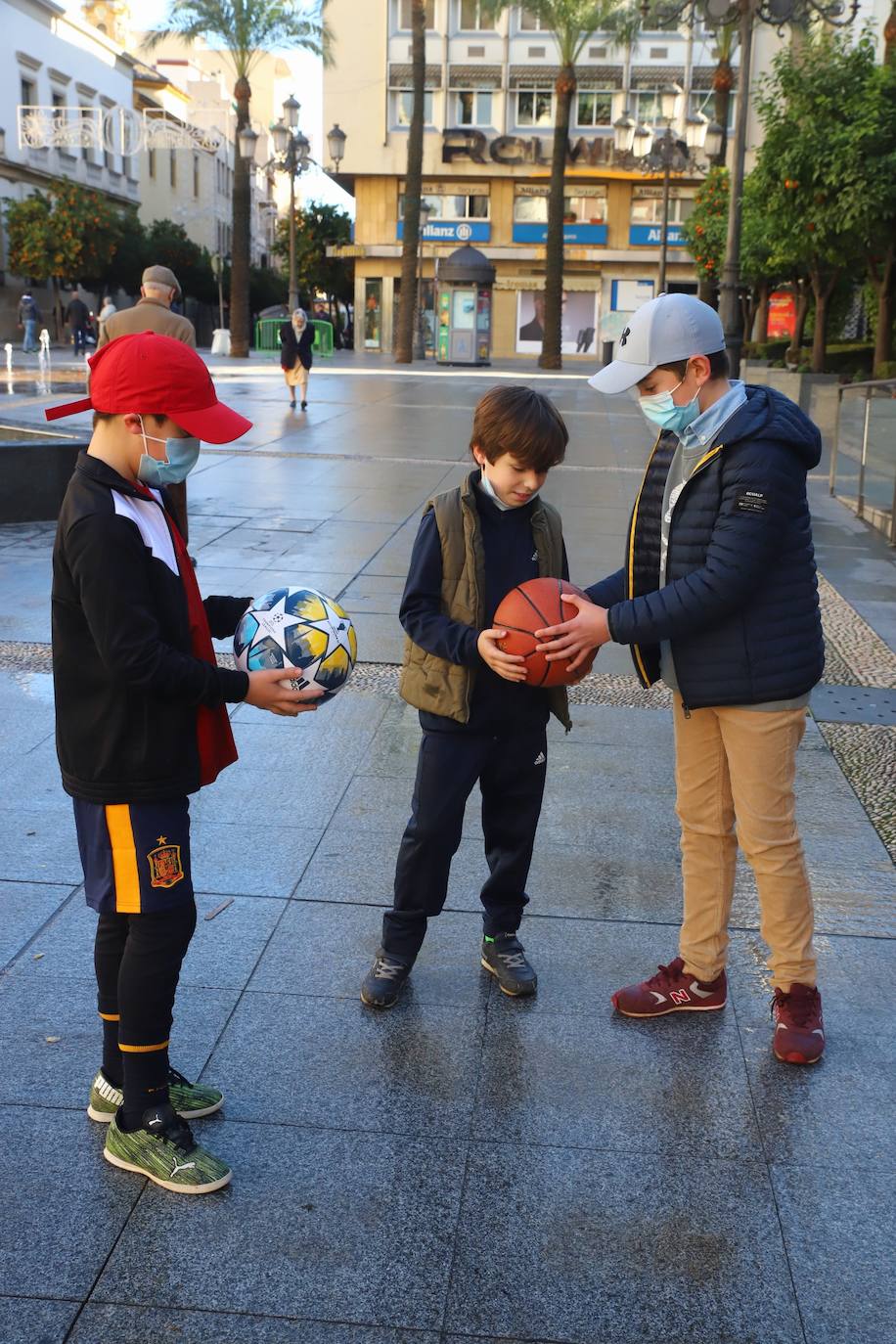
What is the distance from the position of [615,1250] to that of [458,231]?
2397 inches

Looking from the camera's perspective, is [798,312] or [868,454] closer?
[868,454]

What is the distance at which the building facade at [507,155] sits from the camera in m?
58.2

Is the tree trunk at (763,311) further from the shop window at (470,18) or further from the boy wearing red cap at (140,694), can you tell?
the boy wearing red cap at (140,694)

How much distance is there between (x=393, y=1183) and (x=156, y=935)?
75 cm

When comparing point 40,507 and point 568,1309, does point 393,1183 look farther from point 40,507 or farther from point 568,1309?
point 40,507

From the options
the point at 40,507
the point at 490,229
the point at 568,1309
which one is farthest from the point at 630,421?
the point at 490,229

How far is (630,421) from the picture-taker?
2212cm

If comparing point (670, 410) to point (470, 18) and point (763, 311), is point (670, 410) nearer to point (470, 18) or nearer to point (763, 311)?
point (763, 311)

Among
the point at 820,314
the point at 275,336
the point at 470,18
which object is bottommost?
the point at 275,336

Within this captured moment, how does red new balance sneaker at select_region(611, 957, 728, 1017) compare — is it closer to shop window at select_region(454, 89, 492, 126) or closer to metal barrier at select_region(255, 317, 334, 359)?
metal barrier at select_region(255, 317, 334, 359)

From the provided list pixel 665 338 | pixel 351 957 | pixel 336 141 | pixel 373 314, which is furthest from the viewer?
pixel 373 314

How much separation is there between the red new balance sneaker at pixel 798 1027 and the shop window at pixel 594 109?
2403 inches

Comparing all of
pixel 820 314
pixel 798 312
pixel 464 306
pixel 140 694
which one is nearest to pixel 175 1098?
pixel 140 694

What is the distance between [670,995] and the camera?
3.62 m
